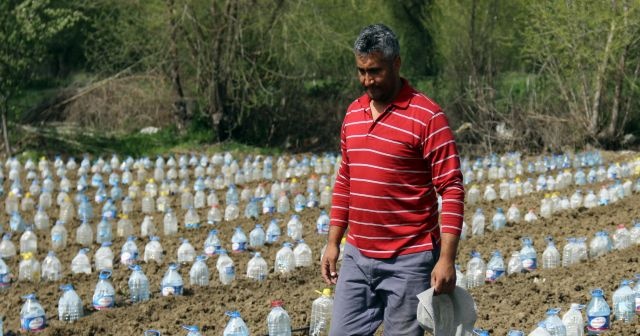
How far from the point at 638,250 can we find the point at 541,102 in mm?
11606

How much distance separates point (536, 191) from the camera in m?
12.5

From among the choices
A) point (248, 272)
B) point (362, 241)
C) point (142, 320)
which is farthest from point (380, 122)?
point (248, 272)

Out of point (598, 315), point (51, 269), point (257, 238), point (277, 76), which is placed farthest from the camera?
point (277, 76)

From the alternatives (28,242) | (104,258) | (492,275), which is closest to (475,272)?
(492,275)

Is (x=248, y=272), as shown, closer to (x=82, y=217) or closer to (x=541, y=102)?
(x=82, y=217)

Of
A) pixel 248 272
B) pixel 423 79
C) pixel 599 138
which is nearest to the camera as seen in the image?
pixel 248 272

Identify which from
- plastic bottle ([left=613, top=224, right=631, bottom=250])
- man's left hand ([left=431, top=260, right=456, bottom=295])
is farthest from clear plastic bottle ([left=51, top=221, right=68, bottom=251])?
man's left hand ([left=431, top=260, right=456, bottom=295])

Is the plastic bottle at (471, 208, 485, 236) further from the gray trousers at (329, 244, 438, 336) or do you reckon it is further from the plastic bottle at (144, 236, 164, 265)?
the gray trousers at (329, 244, 438, 336)

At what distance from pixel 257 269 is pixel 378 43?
4.52 metres

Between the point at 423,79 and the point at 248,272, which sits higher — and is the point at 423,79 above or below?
above

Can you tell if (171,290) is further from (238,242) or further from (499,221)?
(499,221)

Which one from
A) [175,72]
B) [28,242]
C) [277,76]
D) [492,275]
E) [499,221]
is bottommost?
[492,275]

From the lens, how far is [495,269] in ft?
24.7

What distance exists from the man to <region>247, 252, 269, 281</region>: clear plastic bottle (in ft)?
13.3
